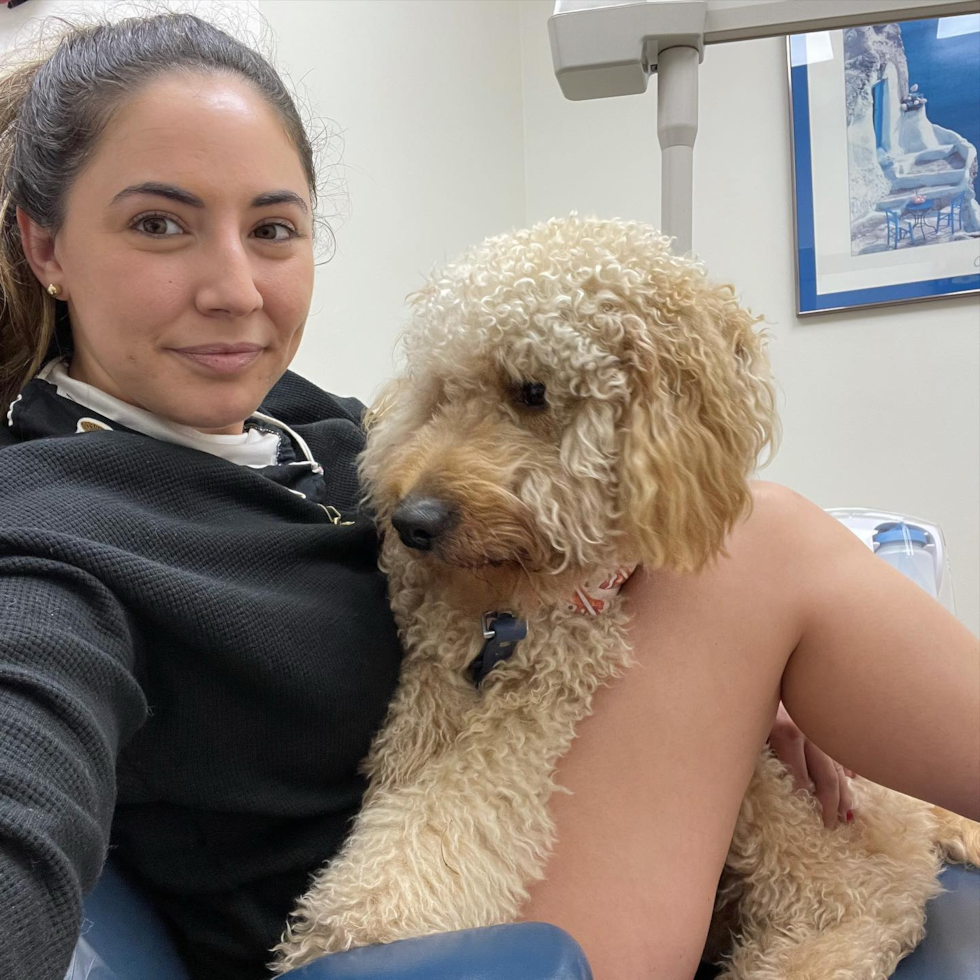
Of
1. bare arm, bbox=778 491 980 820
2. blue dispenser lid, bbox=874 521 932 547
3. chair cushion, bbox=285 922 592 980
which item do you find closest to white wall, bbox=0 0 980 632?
blue dispenser lid, bbox=874 521 932 547

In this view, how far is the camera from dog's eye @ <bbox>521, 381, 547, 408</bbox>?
35.8 inches

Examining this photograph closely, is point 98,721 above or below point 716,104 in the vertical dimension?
below

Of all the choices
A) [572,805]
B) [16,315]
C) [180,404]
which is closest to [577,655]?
[572,805]

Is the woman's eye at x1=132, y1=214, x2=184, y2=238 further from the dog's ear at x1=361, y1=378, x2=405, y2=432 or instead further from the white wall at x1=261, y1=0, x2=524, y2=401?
the white wall at x1=261, y1=0, x2=524, y2=401

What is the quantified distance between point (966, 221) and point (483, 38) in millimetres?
1458

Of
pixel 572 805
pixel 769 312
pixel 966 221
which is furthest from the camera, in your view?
pixel 769 312

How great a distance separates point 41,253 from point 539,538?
57 cm

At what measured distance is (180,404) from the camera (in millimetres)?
891

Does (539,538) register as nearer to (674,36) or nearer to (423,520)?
(423,520)

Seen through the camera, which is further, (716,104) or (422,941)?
(716,104)

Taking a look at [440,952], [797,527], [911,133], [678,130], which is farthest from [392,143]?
[440,952]

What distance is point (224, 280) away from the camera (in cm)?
87

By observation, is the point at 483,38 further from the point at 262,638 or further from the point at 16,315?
the point at 262,638

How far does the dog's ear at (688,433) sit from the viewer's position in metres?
0.83
